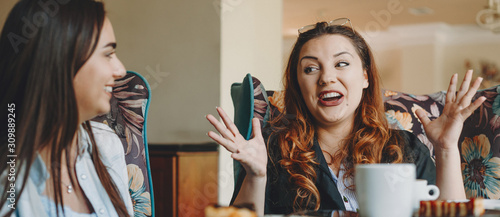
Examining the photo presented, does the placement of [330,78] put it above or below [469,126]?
above

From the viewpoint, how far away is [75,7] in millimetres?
918

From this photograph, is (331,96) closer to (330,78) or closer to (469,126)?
(330,78)

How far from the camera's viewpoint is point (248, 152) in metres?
1.03

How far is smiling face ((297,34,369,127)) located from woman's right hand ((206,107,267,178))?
336 millimetres

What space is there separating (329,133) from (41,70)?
0.86 meters

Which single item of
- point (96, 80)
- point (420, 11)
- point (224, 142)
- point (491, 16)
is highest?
point (420, 11)

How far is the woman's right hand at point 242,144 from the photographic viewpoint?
996mm

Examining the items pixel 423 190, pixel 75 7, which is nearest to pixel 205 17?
pixel 75 7

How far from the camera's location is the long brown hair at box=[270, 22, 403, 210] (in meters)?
1.33

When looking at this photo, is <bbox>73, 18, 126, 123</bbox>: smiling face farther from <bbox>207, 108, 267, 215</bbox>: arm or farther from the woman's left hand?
the woman's left hand

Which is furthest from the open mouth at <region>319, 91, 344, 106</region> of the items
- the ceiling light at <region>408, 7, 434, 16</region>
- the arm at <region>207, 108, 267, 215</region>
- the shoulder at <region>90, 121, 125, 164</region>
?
the ceiling light at <region>408, 7, 434, 16</region>

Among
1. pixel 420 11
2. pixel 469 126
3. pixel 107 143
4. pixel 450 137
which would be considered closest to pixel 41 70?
pixel 107 143

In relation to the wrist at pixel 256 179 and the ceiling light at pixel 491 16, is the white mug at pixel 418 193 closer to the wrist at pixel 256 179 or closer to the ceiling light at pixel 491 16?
the wrist at pixel 256 179

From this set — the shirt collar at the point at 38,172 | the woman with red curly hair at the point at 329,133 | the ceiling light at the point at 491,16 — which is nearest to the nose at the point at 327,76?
the woman with red curly hair at the point at 329,133
